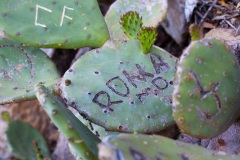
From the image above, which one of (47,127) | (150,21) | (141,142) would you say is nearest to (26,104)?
(47,127)

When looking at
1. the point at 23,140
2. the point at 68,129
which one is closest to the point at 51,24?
the point at 68,129

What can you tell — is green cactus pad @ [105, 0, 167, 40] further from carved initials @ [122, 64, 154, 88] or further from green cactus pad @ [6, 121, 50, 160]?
green cactus pad @ [6, 121, 50, 160]

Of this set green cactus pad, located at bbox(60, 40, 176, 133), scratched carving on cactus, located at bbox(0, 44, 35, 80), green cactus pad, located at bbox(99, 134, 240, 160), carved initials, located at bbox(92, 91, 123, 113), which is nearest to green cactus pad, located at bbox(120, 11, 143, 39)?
green cactus pad, located at bbox(60, 40, 176, 133)

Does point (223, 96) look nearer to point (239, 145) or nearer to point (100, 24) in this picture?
point (239, 145)

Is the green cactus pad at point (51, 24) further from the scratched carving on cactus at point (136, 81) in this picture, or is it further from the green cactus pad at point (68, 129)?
the green cactus pad at point (68, 129)

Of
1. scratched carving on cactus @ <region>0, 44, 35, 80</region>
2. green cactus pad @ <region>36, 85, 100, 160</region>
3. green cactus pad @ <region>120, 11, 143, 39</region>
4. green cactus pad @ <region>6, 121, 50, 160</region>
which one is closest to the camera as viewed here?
green cactus pad @ <region>36, 85, 100, 160</region>

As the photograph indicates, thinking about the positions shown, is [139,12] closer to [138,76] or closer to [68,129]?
[138,76]

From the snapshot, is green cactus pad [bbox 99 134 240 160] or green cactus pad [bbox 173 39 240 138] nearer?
green cactus pad [bbox 99 134 240 160]
